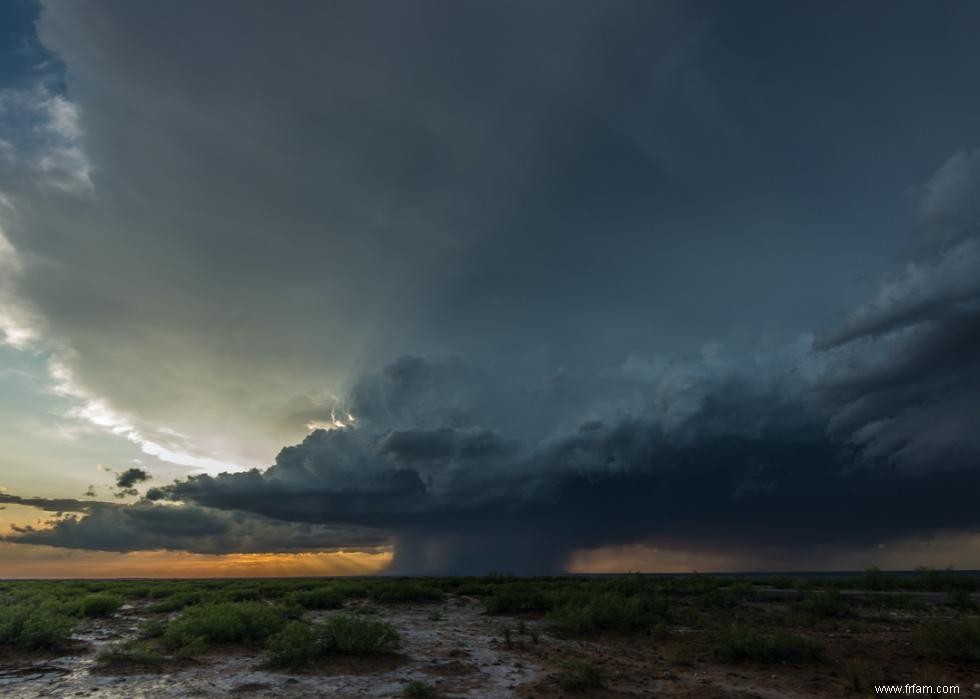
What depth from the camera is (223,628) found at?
19312 millimetres

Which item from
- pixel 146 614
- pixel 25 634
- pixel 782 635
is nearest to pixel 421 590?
pixel 146 614

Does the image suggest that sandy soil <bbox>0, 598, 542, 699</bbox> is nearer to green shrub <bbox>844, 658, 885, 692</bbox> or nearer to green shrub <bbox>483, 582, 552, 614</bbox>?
green shrub <bbox>844, 658, 885, 692</bbox>

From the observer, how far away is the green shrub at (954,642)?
50.9 feet

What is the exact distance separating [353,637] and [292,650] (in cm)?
206

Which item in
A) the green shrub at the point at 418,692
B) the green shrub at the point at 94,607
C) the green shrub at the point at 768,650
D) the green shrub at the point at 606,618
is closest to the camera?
the green shrub at the point at 418,692

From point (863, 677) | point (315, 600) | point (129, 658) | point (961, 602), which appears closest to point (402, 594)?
point (315, 600)

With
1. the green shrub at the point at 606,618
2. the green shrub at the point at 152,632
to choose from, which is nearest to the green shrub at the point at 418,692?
the green shrub at the point at 606,618

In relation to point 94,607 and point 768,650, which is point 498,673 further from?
point 94,607

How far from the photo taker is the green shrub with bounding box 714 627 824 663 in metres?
16.6

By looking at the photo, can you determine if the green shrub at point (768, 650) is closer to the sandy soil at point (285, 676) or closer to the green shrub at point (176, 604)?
the sandy soil at point (285, 676)

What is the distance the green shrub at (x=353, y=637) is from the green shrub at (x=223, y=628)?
304 cm

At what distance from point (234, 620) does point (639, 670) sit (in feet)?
45.0

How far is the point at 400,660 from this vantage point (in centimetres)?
1747

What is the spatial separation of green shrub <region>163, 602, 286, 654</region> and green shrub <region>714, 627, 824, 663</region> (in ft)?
49.9
